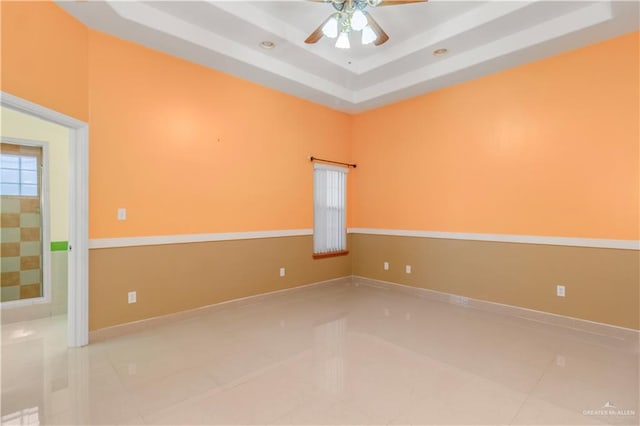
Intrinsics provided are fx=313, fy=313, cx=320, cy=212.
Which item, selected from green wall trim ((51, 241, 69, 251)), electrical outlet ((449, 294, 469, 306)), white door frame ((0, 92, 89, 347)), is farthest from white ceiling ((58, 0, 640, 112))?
electrical outlet ((449, 294, 469, 306))

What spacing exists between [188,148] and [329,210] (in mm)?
2471

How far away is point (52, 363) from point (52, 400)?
2.17ft

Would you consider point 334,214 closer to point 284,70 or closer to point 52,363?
point 284,70

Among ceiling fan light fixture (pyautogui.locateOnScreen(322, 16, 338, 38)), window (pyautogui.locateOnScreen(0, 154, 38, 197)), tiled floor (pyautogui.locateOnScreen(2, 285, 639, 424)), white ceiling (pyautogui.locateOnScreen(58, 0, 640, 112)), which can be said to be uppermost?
white ceiling (pyautogui.locateOnScreen(58, 0, 640, 112))

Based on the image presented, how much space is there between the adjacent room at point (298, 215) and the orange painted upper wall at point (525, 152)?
0.02m

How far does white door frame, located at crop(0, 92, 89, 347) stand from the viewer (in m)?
2.90

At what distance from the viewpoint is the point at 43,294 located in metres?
3.72

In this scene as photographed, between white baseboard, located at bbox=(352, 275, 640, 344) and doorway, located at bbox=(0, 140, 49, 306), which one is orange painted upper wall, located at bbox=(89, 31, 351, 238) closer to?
doorway, located at bbox=(0, 140, 49, 306)

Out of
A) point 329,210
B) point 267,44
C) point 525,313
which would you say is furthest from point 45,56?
point 525,313

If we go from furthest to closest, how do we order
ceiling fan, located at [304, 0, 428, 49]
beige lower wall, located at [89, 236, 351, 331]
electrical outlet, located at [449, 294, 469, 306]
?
electrical outlet, located at [449, 294, 469, 306] < beige lower wall, located at [89, 236, 351, 331] < ceiling fan, located at [304, 0, 428, 49]

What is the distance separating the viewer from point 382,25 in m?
3.46

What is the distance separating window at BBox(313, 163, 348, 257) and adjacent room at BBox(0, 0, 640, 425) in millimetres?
395

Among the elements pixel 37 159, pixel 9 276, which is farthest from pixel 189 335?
pixel 37 159

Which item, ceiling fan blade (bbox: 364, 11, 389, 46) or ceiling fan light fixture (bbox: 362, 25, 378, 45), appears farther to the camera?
ceiling fan light fixture (bbox: 362, 25, 378, 45)
